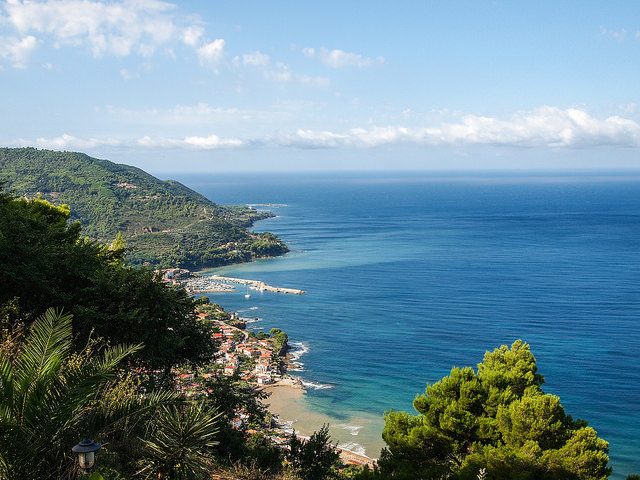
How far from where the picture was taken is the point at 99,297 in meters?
11.5

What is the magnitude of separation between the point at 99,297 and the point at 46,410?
24.2ft

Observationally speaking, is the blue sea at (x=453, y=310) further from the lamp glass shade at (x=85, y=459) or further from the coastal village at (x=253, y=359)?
the lamp glass shade at (x=85, y=459)

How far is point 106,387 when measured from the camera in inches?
251

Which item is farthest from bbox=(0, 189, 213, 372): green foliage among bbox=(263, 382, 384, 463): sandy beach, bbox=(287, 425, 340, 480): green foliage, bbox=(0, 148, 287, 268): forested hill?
bbox=(0, 148, 287, 268): forested hill

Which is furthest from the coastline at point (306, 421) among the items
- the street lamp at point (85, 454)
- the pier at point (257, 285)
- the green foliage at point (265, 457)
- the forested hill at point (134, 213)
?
Answer: the forested hill at point (134, 213)

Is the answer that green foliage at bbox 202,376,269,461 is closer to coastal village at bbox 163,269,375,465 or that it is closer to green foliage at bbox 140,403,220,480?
green foliage at bbox 140,403,220,480

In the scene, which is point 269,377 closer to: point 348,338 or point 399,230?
point 348,338

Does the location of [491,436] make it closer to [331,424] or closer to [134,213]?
[331,424]

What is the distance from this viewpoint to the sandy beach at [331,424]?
63.9 ft

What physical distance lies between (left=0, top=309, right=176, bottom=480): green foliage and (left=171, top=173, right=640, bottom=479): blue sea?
52.4 feet

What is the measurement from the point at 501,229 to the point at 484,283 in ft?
120

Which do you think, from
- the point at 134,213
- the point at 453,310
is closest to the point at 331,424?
the point at 453,310

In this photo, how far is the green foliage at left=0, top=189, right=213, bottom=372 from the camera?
1088 centimetres

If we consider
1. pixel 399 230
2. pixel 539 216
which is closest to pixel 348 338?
pixel 399 230
